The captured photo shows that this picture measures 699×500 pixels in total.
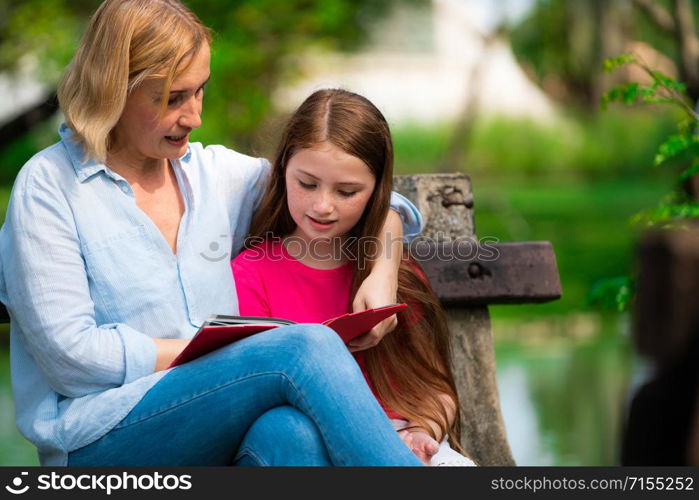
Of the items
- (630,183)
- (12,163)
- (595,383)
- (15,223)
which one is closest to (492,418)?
→ (15,223)

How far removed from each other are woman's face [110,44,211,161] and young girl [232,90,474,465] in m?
0.29

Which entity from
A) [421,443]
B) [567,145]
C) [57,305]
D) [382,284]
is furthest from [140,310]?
[567,145]

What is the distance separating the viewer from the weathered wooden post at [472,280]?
2.85 metres

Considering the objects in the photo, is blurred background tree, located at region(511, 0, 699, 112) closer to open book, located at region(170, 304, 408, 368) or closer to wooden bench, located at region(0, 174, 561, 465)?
wooden bench, located at region(0, 174, 561, 465)

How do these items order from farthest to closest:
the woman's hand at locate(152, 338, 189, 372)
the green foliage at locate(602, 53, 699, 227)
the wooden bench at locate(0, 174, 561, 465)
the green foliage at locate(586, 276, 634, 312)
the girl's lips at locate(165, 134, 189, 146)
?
the green foliage at locate(586, 276, 634, 312), the green foliage at locate(602, 53, 699, 227), the wooden bench at locate(0, 174, 561, 465), the girl's lips at locate(165, 134, 189, 146), the woman's hand at locate(152, 338, 189, 372)

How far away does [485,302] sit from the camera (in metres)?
2.89

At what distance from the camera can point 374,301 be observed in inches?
99.0

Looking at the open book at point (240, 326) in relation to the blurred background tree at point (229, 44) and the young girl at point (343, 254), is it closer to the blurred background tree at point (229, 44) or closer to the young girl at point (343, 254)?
the young girl at point (343, 254)

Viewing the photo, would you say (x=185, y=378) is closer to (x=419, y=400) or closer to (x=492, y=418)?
(x=419, y=400)

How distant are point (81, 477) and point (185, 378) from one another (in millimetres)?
297

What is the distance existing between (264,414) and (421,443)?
1.32ft

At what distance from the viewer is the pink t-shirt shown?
2658 mm

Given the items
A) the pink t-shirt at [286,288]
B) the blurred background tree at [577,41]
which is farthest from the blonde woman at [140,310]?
the blurred background tree at [577,41]

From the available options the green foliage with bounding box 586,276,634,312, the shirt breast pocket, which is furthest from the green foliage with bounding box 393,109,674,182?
the shirt breast pocket
